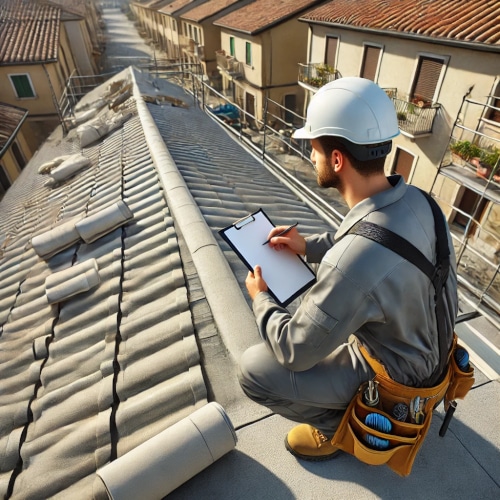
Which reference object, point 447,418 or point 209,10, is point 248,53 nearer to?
point 209,10

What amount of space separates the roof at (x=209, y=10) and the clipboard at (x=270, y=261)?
102ft

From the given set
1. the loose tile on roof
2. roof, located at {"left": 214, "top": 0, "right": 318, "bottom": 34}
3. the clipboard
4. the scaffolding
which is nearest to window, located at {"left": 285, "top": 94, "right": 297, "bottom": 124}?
roof, located at {"left": 214, "top": 0, "right": 318, "bottom": 34}

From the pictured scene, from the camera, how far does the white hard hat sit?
2021 millimetres

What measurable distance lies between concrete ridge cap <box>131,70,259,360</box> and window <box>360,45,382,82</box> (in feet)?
41.7

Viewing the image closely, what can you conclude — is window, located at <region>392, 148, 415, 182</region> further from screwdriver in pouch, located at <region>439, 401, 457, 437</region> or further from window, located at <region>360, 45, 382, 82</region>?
screwdriver in pouch, located at <region>439, 401, 457, 437</region>

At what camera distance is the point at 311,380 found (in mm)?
2328

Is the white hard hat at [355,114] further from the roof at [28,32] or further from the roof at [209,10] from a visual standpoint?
the roof at [209,10]

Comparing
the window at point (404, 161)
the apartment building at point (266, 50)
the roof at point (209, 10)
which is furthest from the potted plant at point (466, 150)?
the roof at point (209, 10)

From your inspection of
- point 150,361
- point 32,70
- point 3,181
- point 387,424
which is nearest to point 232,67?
point 32,70

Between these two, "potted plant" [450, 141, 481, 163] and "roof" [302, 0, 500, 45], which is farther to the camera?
"roof" [302, 0, 500, 45]

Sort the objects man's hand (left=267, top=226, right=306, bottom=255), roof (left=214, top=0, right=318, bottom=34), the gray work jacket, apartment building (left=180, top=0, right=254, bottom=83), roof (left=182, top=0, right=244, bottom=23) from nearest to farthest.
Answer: the gray work jacket → man's hand (left=267, top=226, right=306, bottom=255) → roof (left=214, top=0, right=318, bottom=34) → roof (left=182, top=0, right=244, bottom=23) → apartment building (left=180, top=0, right=254, bottom=83)

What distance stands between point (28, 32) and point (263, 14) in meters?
14.4

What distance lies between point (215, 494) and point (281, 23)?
2413 cm

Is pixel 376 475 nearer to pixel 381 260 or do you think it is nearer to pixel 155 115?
pixel 381 260
